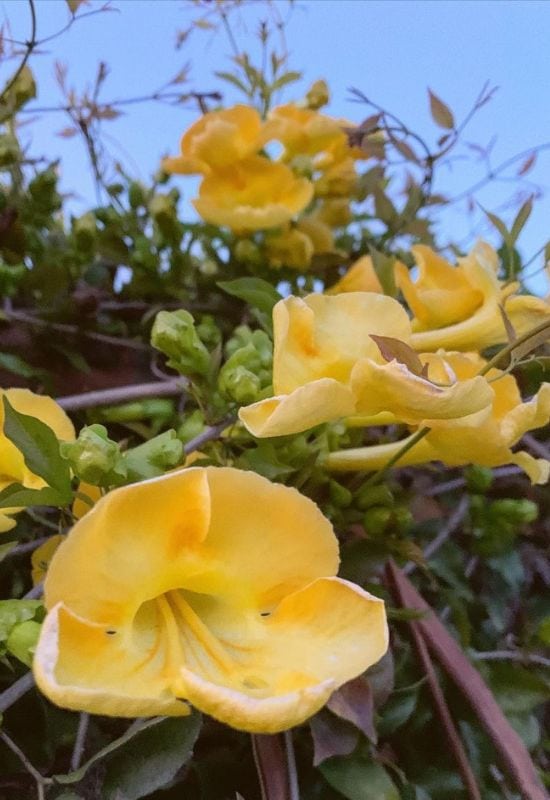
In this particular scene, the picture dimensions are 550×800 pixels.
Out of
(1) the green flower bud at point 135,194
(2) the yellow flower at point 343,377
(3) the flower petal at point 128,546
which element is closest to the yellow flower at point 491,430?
(2) the yellow flower at point 343,377

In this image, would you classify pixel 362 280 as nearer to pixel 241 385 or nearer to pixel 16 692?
pixel 241 385

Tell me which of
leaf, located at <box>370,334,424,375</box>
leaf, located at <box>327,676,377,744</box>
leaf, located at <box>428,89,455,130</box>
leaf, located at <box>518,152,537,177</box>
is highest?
leaf, located at <box>428,89,455,130</box>

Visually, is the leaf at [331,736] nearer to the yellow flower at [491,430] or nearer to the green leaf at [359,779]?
the green leaf at [359,779]

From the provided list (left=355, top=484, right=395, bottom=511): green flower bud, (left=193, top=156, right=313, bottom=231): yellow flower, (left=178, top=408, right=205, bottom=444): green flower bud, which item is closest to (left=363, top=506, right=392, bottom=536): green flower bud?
(left=355, top=484, right=395, bottom=511): green flower bud

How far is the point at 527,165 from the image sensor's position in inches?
27.9

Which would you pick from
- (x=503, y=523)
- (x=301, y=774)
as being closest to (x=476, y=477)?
(x=503, y=523)

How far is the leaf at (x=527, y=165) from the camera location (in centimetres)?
70

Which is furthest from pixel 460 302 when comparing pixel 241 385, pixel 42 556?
pixel 42 556

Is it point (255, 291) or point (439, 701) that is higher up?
point (255, 291)

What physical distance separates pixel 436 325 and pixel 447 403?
20 centimetres

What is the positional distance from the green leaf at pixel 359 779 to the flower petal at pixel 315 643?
0.11 m

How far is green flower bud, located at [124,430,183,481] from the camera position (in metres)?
0.34

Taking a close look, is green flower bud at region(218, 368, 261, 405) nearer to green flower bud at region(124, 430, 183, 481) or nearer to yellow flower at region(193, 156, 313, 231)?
green flower bud at region(124, 430, 183, 481)

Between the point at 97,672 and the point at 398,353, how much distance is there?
16 cm
